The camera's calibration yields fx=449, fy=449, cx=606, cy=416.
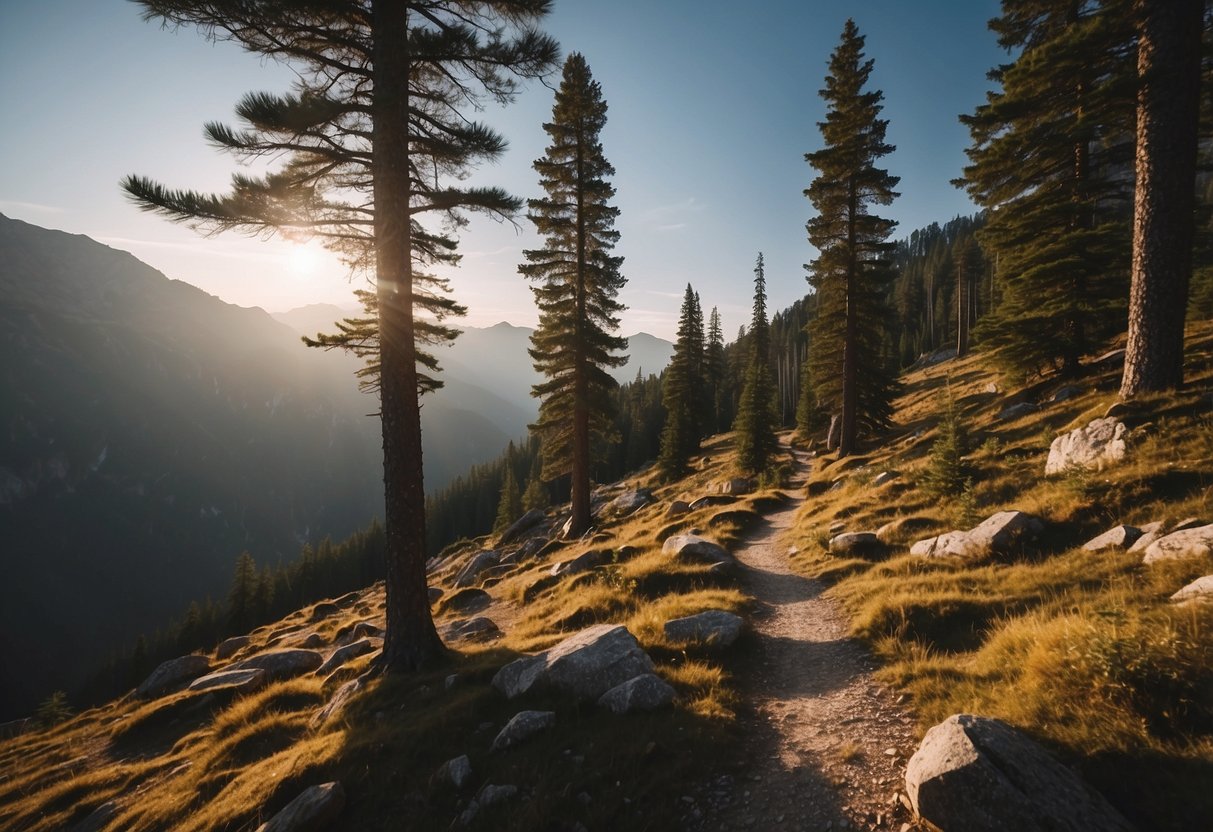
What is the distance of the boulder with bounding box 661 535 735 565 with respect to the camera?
11484 mm

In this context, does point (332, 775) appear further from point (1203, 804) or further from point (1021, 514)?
point (1021, 514)

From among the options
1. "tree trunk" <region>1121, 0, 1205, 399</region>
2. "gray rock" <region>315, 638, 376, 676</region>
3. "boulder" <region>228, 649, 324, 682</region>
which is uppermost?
"tree trunk" <region>1121, 0, 1205, 399</region>

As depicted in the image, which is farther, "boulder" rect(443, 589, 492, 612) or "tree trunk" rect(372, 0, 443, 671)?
"boulder" rect(443, 589, 492, 612)

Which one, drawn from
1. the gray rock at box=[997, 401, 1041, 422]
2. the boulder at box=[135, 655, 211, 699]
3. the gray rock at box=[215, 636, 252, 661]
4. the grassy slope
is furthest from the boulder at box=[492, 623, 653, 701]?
the gray rock at box=[215, 636, 252, 661]

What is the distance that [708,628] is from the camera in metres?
6.89

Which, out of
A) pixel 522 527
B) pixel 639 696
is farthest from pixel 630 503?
pixel 639 696

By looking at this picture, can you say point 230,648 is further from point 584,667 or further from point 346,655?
point 584,667

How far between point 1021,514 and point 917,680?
5052mm

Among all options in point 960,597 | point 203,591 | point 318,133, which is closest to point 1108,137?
point 960,597

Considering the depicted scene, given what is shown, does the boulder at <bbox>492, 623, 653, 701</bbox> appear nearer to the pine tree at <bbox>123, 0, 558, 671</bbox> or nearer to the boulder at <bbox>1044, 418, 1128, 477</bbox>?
the pine tree at <bbox>123, 0, 558, 671</bbox>

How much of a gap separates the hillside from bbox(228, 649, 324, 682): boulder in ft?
0.29

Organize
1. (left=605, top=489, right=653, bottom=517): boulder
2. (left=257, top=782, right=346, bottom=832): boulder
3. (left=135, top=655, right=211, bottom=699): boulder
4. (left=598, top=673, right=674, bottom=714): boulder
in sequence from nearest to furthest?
(left=257, top=782, right=346, bottom=832): boulder
(left=598, top=673, right=674, bottom=714): boulder
(left=135, top=655, right=211, bottom=699): boulder
(left=605, top=489, right=653, bottom=517): boulder

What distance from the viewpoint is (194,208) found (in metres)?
6.57

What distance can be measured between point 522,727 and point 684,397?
40.2 meters
